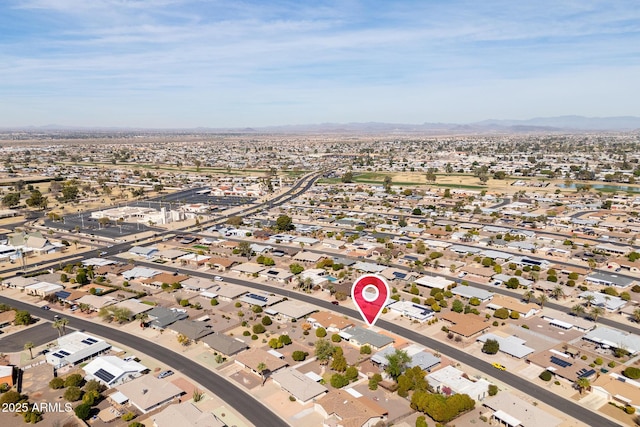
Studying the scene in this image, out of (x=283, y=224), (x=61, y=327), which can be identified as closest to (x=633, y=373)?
(x=61, y=327)

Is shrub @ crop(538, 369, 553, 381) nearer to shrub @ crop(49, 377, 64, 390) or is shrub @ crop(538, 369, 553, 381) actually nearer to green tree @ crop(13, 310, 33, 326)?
shrub @ crop(49, 377, 64, 390)

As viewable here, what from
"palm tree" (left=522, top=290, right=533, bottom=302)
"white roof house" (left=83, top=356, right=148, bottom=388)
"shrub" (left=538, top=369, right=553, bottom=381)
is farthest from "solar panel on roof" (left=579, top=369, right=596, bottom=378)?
"white roof house" (left=83, top=356, right=148, bottom=388)

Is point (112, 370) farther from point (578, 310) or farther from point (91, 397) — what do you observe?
point (578, 310)

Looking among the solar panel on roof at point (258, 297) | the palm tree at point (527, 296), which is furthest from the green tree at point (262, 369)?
the palm tree at point (527, 296)

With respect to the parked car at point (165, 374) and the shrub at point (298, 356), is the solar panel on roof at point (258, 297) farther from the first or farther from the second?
the parked car at point (165, 374)

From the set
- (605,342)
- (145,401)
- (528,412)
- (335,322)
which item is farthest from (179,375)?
(605,342)

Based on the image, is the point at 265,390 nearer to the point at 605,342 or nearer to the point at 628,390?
the point at 628,390
